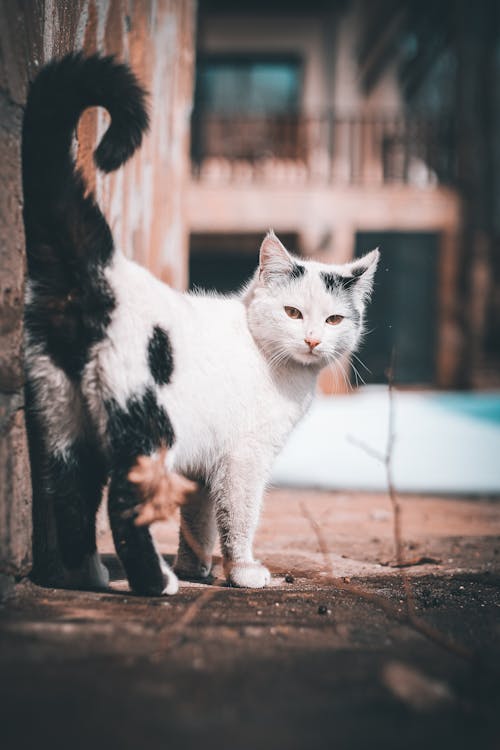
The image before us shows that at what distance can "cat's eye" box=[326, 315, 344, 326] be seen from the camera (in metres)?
2.45

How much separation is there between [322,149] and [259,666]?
10152mm

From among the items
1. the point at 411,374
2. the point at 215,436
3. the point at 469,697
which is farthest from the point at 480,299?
→ the point at 469,697

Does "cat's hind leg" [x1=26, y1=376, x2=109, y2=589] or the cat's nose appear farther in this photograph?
the cat's nose

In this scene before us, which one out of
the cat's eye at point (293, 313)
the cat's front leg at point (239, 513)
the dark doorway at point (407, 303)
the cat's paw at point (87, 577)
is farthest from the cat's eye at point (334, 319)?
the dark doorway at point (407, 303)

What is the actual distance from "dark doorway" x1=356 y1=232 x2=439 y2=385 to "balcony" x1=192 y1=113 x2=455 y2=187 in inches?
39.1

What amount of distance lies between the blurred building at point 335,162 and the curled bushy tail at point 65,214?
25.2ft

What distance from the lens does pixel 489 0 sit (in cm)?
1066

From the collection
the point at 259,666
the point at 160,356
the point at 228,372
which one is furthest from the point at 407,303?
the point at 259,666

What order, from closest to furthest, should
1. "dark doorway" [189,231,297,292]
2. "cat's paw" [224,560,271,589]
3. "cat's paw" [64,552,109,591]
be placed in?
1. "cat's paw" [64,552,109,591]
2. "cat's paw" [224,560,271,589]
3. "dark doorway" [189,231,297,292]

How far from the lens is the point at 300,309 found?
2.39 m

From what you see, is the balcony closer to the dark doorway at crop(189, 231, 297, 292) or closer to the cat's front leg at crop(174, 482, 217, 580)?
the dark doorway at crop(189, 231, 297, 292)

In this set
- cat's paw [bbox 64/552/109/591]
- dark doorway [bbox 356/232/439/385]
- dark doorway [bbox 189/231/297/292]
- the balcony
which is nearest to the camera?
cat's paw [bbox 64/552/109/591]

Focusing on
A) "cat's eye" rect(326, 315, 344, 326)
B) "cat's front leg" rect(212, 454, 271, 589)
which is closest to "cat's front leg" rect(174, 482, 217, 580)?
"cat's front leg" rect(212, 454, 271, 589)

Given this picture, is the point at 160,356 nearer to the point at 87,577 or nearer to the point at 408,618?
the point at 87,577
